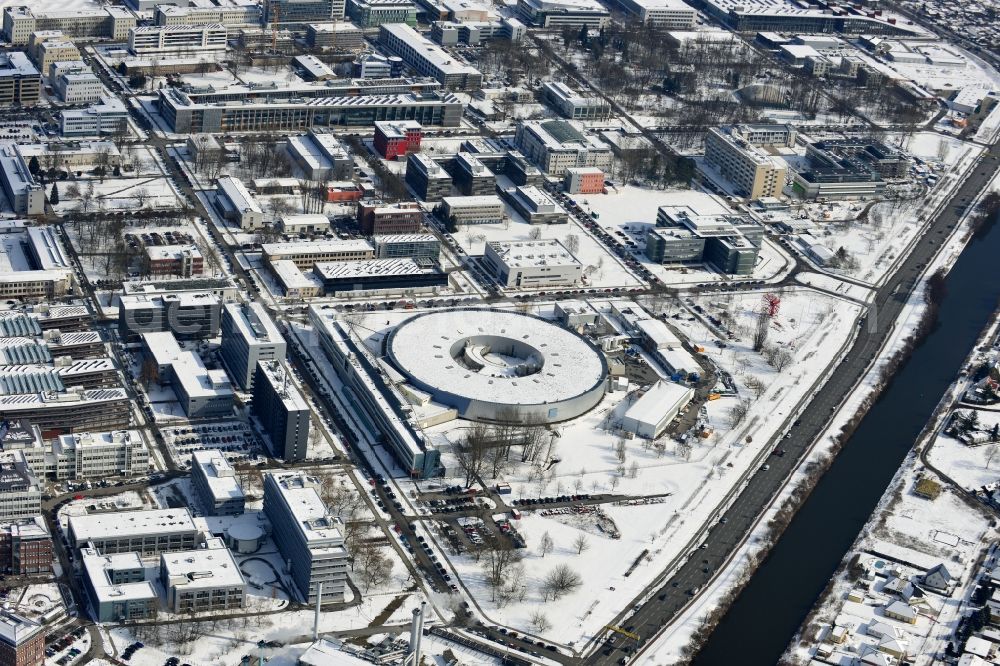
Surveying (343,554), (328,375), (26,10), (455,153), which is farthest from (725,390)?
(26,10)

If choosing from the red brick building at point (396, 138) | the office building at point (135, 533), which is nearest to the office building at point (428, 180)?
the red brick building at point (396, 138)

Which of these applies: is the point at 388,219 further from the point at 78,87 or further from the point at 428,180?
the point at 78,87

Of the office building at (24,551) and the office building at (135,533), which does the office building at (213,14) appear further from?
the office building at (24,551)

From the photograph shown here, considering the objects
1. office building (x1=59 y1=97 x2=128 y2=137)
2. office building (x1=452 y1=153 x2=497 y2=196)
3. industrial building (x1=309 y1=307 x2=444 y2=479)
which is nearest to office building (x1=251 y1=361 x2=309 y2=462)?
industrial building (x1=309 y1=307 x2=444 y2=479)

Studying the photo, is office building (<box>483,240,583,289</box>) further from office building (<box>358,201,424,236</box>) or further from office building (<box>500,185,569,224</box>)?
office building (<box>500,185,569,224</box>)

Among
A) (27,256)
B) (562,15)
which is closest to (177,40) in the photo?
(562,15)
